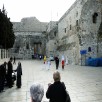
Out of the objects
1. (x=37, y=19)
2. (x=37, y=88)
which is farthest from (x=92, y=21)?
(x=37, y=19)

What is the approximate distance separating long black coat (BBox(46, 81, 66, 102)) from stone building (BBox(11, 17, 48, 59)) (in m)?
62.1

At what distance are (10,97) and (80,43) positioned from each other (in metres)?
25.4

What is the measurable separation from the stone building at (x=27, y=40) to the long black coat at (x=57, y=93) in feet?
204

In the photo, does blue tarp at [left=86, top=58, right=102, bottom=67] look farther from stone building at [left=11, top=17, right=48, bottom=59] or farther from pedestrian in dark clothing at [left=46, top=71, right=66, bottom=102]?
stone building at [left=11, top=17, right=48, bottom=59]

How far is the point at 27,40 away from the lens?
68562 mm

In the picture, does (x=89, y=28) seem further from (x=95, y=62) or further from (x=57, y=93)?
(x=57, y=93)

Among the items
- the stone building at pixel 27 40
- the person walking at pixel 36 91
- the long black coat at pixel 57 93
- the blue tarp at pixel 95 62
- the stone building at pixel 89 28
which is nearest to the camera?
the person walking at pixel 36 91

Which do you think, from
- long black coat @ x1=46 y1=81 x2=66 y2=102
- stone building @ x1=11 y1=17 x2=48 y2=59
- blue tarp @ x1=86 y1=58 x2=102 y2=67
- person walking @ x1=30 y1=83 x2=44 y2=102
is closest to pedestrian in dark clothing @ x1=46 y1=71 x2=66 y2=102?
long black coat @ x1=46 y1=81 x2=66 y2=102

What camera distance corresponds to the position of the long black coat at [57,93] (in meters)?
5.67

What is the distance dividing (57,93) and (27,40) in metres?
63.3

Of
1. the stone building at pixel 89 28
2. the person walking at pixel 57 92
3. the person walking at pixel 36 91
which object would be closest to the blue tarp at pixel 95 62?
the stone building at pixel 89 28

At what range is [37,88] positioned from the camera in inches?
203

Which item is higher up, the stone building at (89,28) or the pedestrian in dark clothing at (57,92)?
the stone building at (89,28)

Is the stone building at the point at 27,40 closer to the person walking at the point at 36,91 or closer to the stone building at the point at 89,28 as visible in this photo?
the stone building at the point at 89,28
